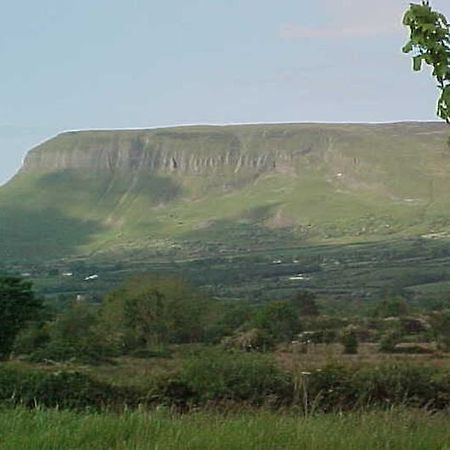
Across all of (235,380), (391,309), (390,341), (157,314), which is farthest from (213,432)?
(391,309)

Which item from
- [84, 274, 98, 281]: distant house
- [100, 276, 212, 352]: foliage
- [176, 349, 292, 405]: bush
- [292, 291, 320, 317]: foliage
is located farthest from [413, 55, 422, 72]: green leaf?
[84, 274, 98, 281]: distant house

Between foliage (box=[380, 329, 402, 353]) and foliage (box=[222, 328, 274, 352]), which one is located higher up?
foliage (box=[222, 328, 274, 352])

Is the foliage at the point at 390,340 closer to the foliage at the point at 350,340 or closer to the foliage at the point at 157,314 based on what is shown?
the foliage at the point at 350,340

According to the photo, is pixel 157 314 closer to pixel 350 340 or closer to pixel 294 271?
pixel 350 340

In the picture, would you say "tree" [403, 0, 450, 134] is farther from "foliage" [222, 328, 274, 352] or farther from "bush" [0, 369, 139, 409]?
"foliage" [222, 328, 274, 352]

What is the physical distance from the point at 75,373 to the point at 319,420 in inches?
320

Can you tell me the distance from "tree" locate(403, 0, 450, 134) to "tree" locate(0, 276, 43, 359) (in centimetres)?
3866

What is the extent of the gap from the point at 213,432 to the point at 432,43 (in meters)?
3.38

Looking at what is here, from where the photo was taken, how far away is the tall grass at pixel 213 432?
736 cm

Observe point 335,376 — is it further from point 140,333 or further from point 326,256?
point 326,256

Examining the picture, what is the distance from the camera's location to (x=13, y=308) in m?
46.4

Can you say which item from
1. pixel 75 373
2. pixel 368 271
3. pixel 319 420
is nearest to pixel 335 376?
pixel 75 373

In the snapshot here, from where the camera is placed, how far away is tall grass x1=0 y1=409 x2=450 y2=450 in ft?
24.1

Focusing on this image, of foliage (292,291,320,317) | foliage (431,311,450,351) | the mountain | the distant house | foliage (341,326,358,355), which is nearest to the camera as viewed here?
foliage (341,326,358,355)
